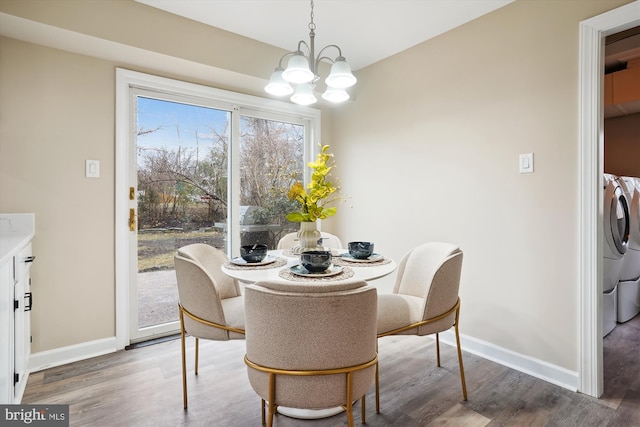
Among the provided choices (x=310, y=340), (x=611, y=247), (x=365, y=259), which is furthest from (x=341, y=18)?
(x=611, y=247)

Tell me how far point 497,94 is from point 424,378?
1.93 meters

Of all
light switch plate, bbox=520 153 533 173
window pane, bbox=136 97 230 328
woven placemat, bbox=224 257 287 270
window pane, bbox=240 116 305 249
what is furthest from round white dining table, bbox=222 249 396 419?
window pane, bbox=240 116 305 249

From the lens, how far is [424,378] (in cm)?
208

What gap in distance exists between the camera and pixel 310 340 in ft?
3.55

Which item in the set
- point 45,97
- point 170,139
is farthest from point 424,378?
point 45,97

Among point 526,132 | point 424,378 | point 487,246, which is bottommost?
point 424,378

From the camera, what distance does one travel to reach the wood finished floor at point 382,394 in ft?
5.49

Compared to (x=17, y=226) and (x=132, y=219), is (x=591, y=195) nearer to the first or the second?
(x=132, y=219)

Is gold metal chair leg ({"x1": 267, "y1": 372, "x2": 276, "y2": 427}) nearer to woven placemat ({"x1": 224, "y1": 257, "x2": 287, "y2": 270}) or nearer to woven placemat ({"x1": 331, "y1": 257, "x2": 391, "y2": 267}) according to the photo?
woven placemat ({"x1": 224, "y1": 257, "x2": 287, "y2": 270})

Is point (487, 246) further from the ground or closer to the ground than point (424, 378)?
further from the ground

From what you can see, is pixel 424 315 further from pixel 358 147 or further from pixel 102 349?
pixel 102 349

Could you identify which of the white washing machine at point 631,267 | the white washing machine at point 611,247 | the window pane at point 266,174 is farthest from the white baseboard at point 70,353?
the white washing machine at point 631,267

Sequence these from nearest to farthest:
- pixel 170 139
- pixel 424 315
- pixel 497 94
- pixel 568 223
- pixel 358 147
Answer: pixel 424 315 < pixel 568 223 < pixel 497 94 < pixel 170 139 < pixel 358 147

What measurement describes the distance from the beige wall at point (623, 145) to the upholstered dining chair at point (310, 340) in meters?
4.29
